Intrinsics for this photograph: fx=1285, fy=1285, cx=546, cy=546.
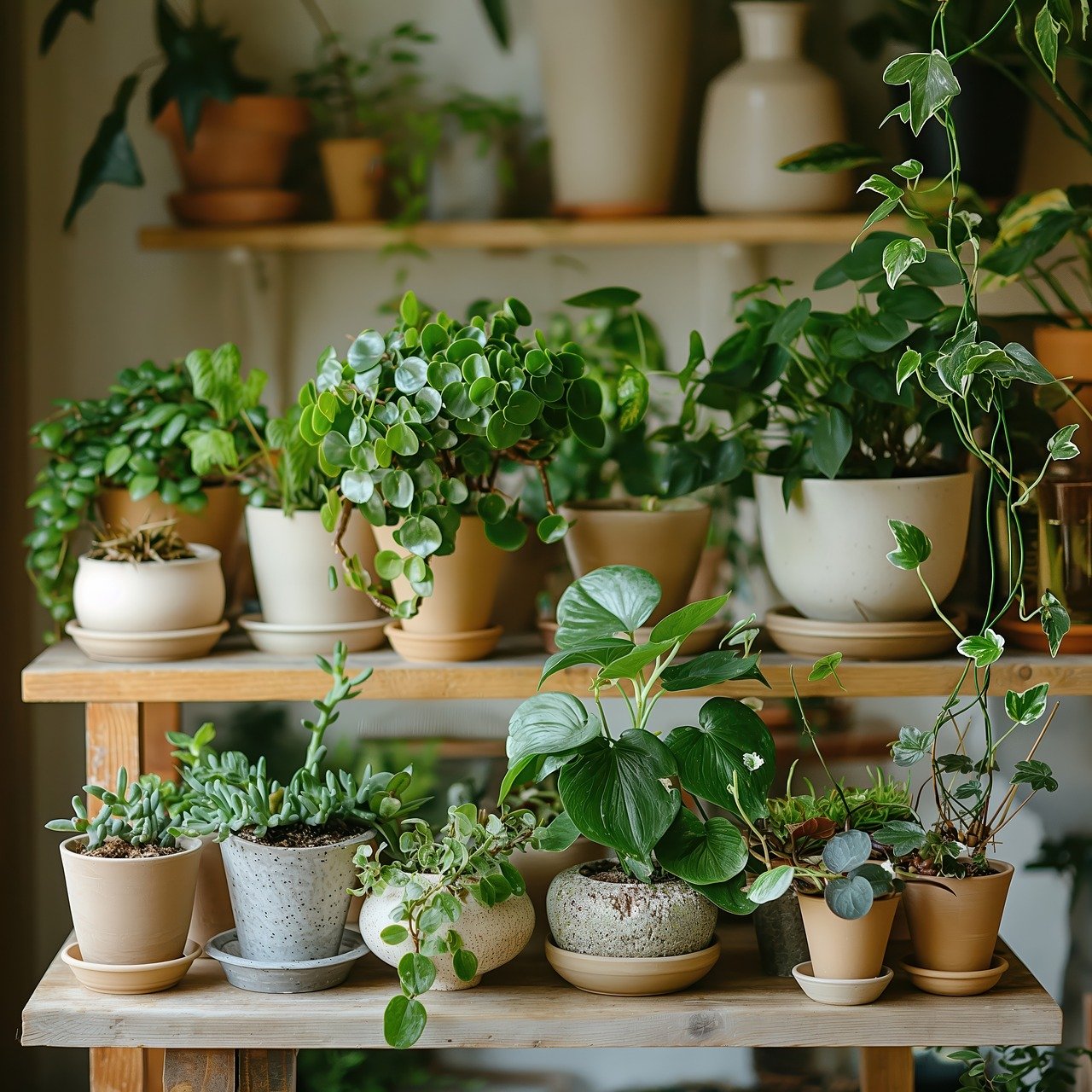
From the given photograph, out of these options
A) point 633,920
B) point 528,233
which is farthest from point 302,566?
point 528,233

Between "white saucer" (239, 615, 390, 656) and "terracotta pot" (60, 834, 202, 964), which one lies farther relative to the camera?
"white saucer" (239, 615, 390, 656)

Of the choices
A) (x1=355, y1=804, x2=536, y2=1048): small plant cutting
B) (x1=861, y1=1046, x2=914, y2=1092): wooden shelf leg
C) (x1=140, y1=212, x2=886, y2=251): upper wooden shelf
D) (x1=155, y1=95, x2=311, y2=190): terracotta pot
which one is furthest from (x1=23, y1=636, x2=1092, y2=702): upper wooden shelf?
(x1=155, y1=95, x2=311, y2=190): terracotta pot

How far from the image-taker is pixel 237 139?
1.72 metres

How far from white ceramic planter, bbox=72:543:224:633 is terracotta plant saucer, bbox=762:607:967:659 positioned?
0.54m

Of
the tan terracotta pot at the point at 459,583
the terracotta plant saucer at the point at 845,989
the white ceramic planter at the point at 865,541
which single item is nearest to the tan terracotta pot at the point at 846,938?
the terracotta plant saucer at the point at 845,989

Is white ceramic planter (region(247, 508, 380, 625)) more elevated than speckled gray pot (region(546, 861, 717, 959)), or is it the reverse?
white ceramic planter (region(247, 508, 380, 625))

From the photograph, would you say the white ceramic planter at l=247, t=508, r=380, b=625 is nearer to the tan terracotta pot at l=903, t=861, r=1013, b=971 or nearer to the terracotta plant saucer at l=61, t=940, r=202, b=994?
the terracotta plant saucer at l=61, t=940, r=202, b=994

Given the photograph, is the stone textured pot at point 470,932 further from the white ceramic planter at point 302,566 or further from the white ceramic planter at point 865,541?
the white ceramic planter at point 865,541

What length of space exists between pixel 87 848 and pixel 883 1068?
31.9 inches

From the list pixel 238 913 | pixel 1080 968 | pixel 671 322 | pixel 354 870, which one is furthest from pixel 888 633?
pixel 1080 968

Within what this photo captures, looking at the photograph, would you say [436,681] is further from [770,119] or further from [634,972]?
[770,119]

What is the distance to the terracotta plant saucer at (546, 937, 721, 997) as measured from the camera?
1.06m

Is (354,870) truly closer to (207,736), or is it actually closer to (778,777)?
(207,736)

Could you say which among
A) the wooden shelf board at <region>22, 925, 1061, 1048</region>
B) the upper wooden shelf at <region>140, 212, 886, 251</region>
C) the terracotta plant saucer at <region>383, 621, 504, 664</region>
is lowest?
the wooden shelf board at <region>22, 925, 1061, 1048</region>
